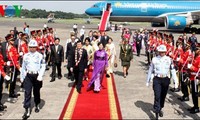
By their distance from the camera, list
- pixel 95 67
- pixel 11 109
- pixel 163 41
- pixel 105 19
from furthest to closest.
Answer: pixel 105 19 → pixel 163 41 → pixel 95 67 → pixel 11 109

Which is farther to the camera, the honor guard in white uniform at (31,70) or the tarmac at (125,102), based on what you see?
the tarmac at (125,102)

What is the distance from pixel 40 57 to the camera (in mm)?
8492

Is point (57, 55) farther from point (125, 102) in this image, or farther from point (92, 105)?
point (125, 102)

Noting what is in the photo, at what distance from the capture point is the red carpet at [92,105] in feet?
27.9

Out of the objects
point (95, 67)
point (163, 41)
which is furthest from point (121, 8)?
point (95, 67)

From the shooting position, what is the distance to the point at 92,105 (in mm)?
9531

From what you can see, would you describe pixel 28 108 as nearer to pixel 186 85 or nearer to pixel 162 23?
pixel 186 85

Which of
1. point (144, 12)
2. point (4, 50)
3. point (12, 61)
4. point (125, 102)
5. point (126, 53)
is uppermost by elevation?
point (144, 12)

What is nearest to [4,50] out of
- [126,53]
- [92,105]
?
[92,105]

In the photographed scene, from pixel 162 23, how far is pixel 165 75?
40.0 metres

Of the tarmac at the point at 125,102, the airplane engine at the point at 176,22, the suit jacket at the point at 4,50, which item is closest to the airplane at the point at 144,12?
the airplane engine at the point at 176,22

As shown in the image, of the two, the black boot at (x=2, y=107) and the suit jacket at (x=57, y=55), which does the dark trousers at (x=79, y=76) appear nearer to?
the suit jacket at (x=57, y=55)

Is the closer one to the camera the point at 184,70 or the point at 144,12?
the point at 184,70

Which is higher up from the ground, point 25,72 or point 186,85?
point 25,72
